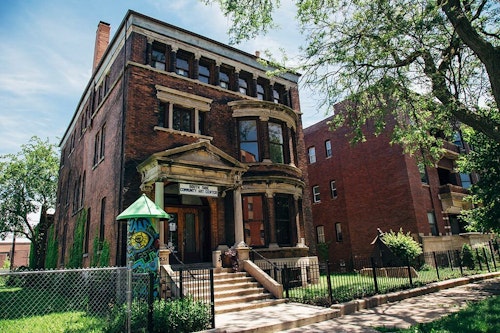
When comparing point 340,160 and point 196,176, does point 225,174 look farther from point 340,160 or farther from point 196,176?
point 340,160

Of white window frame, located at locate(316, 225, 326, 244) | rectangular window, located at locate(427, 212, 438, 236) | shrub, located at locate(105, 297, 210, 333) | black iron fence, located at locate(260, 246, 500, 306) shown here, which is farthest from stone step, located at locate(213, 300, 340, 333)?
white window frame, located at locate(316, 225, 326, 244)

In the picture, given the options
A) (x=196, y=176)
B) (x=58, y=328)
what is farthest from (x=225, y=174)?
(x=58, y=328)

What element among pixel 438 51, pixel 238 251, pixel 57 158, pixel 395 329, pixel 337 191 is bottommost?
pixel 395 329

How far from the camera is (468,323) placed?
24.0 feet

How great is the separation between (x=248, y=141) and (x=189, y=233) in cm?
568

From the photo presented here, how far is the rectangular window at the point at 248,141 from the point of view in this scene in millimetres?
17766

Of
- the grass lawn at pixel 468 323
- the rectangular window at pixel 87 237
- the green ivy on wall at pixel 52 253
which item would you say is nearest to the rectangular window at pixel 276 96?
the rectangular window at pixel 87 237

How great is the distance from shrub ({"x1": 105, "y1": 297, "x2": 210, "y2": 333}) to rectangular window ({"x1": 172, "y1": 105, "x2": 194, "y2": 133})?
992 centimetres

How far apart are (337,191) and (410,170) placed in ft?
21.5

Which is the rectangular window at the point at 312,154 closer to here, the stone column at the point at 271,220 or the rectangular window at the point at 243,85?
the rectangular window at the point at 243,85

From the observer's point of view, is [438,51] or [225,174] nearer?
[438,51]

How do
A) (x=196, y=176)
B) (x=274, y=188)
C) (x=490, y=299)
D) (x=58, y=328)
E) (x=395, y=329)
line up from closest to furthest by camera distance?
1. (x=395, y=329)
2. (x=58, y=328)
3. (x=490, y=299)
4. (x=196, y=176)
5. (x=274, y=188)

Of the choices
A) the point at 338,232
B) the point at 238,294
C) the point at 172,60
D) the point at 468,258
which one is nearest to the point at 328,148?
the point at 338,232

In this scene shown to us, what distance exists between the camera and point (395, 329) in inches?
301
